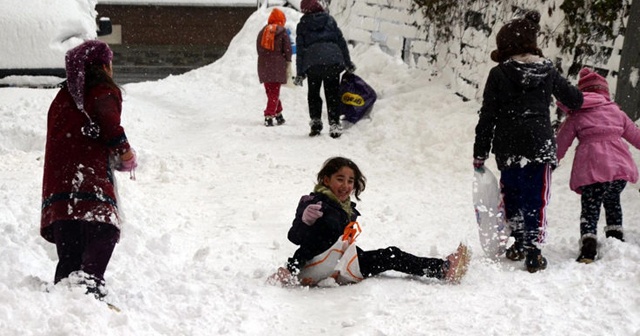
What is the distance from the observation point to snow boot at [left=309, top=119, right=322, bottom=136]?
32.1 ft

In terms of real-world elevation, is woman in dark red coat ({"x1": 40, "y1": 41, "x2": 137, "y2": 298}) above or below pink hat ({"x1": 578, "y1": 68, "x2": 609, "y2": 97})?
below

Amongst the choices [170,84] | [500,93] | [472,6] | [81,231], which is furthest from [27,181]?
[170,84]

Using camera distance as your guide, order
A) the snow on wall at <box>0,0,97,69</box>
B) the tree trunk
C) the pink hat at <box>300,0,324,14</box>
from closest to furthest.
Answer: the tree trunk
the pink hat at <box>300,0,324,14</box>
the snow on wall at <box>0,0,97,69</box>

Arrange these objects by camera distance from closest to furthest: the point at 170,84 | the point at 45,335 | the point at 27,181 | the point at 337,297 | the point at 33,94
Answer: the point at 45,335 < the point at 337,297 < the point at 27,181 < the point at 33,94 < the point at 170,84

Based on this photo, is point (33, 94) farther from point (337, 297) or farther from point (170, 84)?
point (337, 297)

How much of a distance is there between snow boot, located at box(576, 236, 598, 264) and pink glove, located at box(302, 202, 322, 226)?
1654 mm

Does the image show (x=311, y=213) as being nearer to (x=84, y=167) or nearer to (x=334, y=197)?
(x=334, y=197)

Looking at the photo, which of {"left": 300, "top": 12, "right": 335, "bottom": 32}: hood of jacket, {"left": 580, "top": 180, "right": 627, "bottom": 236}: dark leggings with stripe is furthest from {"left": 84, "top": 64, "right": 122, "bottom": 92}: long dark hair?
{"left": 300, "top": 12, "right": 335, "bottom": 32}: hood of jacket

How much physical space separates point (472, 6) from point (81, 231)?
284 inches

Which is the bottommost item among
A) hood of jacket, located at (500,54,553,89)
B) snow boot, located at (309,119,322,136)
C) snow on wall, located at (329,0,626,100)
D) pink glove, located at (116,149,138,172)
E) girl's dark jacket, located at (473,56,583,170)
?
snow boot, located at (309,119,322,136)

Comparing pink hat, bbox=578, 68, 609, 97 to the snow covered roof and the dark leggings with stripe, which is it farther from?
the snow covered roof

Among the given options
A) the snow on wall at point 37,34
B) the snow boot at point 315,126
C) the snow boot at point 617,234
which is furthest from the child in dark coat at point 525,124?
the snow on wall at point 37,34

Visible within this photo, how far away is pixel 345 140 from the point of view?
957 cm

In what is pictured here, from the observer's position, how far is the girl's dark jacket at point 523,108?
16.0 ft
